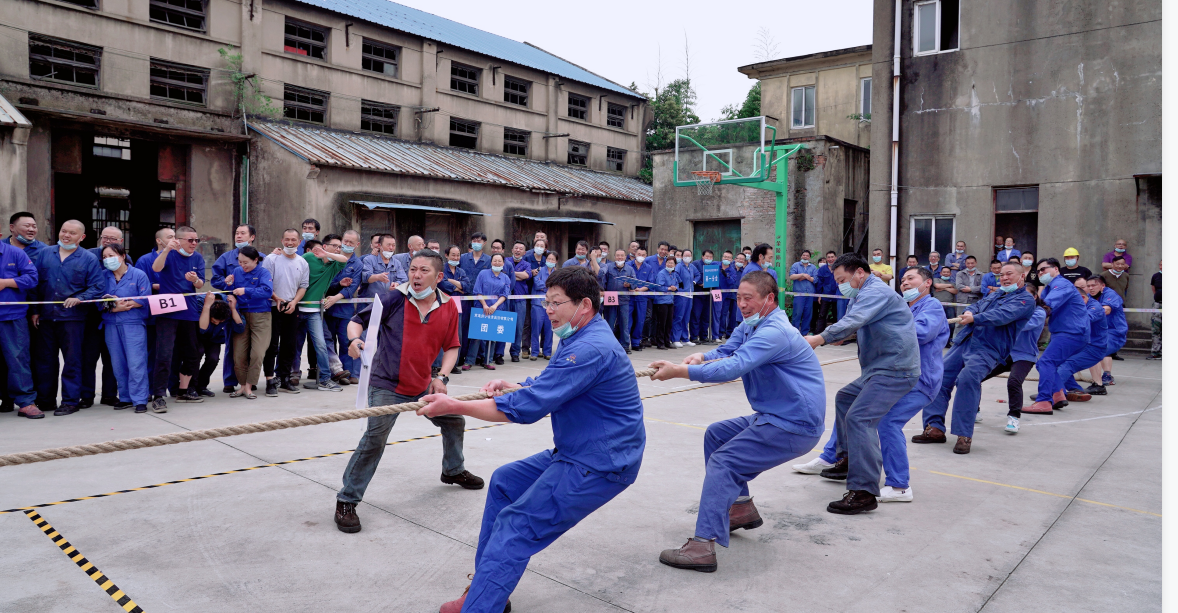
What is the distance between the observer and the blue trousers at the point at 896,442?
5742 millimetres

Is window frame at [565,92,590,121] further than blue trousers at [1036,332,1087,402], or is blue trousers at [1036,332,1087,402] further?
window frame at [565,92,590,121]

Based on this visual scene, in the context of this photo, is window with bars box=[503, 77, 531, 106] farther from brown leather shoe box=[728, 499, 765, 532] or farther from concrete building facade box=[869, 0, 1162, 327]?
brown leather shoe box=[728, 499, 765, 532]

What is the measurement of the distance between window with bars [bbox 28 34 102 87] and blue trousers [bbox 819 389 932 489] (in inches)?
817

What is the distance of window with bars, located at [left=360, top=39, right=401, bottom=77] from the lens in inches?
997

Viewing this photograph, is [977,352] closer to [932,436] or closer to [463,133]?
[932,436]

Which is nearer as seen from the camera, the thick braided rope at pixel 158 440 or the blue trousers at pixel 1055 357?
the thick braided rope at pixel 158 440

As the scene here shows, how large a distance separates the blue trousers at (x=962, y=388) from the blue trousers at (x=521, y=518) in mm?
4954

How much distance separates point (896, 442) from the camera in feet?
19.3

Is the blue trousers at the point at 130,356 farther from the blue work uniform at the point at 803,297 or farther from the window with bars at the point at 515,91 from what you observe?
the window with bars at the point at 515,91

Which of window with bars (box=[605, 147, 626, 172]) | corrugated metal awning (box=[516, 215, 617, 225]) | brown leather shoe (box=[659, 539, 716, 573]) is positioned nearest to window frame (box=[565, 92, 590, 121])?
window with bars (box=[605, 147, 626, 172])

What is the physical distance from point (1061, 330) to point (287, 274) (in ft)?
30.6

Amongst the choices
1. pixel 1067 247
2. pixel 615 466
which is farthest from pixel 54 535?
pixel 1067 247

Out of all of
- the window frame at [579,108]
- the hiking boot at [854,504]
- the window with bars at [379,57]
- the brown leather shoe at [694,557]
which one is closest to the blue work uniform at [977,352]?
the hiking boot at [854,504]

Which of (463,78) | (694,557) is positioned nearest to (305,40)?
(463,78)
